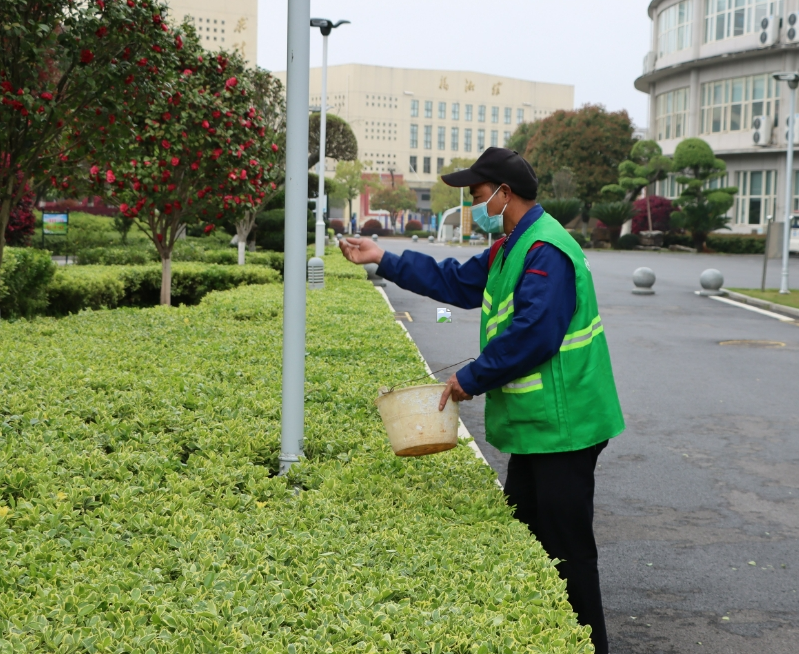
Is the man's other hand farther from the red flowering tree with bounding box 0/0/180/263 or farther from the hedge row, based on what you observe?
the red flowering tree with bounding box 0/0/180/263

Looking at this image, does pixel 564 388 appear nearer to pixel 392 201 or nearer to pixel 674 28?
pixel 674 28

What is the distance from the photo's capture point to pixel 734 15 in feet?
174

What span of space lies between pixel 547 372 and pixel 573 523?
527 millimetres

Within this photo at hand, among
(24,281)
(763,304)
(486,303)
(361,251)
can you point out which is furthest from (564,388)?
(763,304)

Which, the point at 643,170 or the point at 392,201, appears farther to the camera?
the point at 392,201

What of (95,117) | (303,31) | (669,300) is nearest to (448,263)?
(303,31)

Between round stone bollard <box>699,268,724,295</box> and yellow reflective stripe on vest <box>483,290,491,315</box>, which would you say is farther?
round stone bollard <box>699,268,724,295</box>

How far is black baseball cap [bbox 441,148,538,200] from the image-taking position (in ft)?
11.3

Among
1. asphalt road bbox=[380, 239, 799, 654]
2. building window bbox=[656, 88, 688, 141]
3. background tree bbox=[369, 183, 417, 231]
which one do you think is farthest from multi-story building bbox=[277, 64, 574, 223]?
asphalt road bbox=[380, 239, 799, 654]

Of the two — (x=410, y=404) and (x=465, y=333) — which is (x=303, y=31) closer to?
(x=410, y=404)

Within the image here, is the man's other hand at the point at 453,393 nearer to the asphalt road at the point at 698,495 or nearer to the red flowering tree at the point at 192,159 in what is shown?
the asphalt road at the point at 698,495

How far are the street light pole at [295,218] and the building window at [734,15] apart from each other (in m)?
53.4

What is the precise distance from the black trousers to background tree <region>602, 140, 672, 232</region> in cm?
4691

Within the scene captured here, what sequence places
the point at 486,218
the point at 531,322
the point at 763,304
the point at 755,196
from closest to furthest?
1. the point at 531,322
2. the point at 486,218
3. the point at 763,304
4. the point at 755,196
